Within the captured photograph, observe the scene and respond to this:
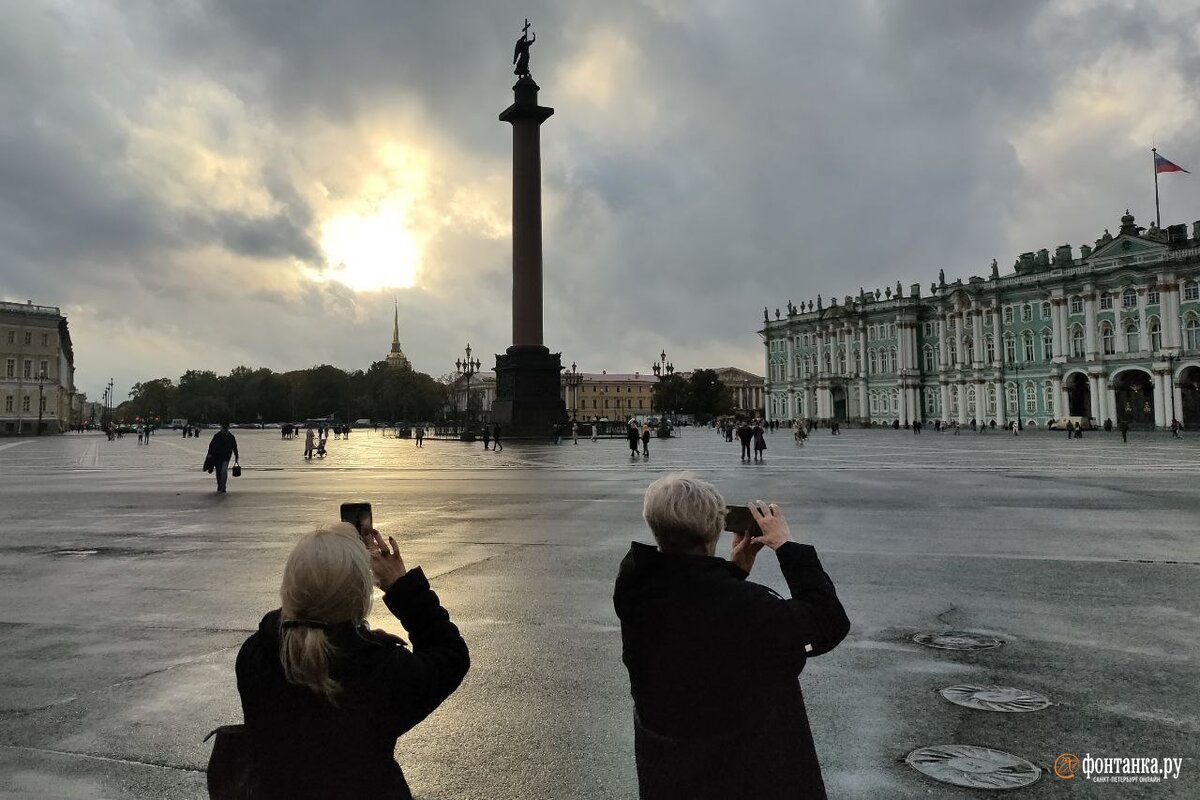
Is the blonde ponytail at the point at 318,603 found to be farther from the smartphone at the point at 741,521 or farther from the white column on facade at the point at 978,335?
the white column on facade at the point at 978,335

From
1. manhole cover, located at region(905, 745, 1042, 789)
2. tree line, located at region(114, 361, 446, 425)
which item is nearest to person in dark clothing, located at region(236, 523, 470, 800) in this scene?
manhole cover, located at region(905, 745, 1042, 789)

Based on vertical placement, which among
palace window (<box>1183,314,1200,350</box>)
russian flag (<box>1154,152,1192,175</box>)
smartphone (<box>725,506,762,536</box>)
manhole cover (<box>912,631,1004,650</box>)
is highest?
russian flag (<box>1154,152,1192,175</box>)

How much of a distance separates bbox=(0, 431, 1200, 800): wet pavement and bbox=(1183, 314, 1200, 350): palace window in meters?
72.6

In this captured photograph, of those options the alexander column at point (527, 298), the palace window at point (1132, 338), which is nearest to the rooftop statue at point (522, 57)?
the alexander column at point (527, 298)

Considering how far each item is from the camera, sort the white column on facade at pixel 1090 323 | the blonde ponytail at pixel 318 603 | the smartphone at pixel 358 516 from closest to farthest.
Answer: the blonde ponytail at pixel 318 603
the smartphone at pixel 358 516
the white column on facade at pixel 1090 323

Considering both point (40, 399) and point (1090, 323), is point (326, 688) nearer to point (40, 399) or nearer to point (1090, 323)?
point (1090, 323)

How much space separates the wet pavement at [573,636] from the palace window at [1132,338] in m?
75.1

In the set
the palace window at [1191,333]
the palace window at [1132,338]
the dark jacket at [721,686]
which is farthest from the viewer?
the palace window at [1132,338]

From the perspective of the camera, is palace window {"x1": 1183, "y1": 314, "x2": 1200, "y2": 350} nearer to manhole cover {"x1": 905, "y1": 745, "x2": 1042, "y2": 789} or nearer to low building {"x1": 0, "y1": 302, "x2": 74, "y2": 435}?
manhole cover {"x1": 905, "y1": 745, "x2": 1042, "y2": 789}

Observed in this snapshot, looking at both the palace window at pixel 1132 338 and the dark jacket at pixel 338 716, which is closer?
the dark jacket at pixel 338 716

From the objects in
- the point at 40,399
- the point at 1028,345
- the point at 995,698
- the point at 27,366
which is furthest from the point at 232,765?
the point at 27,366

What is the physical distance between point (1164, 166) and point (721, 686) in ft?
260

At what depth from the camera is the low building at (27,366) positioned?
93.2 meters

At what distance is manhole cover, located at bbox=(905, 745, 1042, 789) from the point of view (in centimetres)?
353
